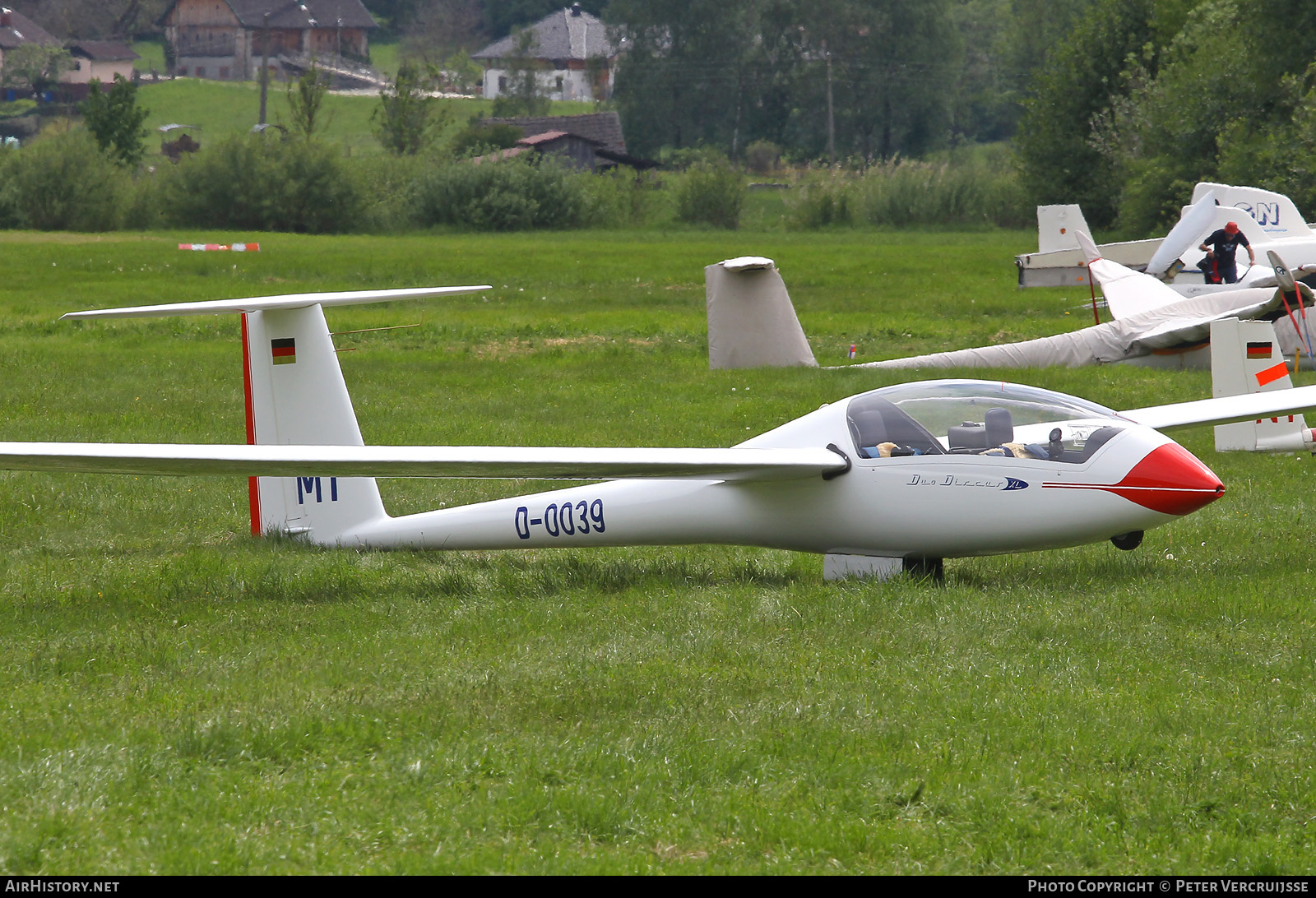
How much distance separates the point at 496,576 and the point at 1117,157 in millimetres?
49004

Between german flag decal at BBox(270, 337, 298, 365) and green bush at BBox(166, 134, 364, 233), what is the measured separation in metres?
52.0

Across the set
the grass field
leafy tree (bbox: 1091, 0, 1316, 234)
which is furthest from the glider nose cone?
leafy tree (bbox: 1091, 0, 1316, 234)

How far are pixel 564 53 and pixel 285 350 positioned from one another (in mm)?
142221

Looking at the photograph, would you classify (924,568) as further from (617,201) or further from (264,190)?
(264,190)

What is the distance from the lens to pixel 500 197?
57812mm

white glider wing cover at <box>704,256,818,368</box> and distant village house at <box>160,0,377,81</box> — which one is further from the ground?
distant village house at <box>160,0,377,81</box>

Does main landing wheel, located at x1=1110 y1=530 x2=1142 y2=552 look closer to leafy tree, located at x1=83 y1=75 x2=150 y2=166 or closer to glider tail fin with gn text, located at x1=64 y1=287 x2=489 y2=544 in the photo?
glider tail fin with gn text, located at x1=64 y1=287 x2=489 y2=544

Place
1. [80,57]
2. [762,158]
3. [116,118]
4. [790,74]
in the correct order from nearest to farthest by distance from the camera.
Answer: [116,118]
[762,158]
[790,74]
[80,57]

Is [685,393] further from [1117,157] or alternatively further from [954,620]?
[1117,157]

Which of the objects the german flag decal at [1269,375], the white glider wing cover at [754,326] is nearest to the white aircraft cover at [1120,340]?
the white glider wing cover at [754,326]

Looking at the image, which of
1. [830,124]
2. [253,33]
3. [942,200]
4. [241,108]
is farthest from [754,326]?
[253,33]

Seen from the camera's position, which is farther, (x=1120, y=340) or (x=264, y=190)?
(x=264, y=190)

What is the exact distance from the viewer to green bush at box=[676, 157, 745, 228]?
6216cm

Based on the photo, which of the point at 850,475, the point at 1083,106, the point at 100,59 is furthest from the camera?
the point at 100,59
